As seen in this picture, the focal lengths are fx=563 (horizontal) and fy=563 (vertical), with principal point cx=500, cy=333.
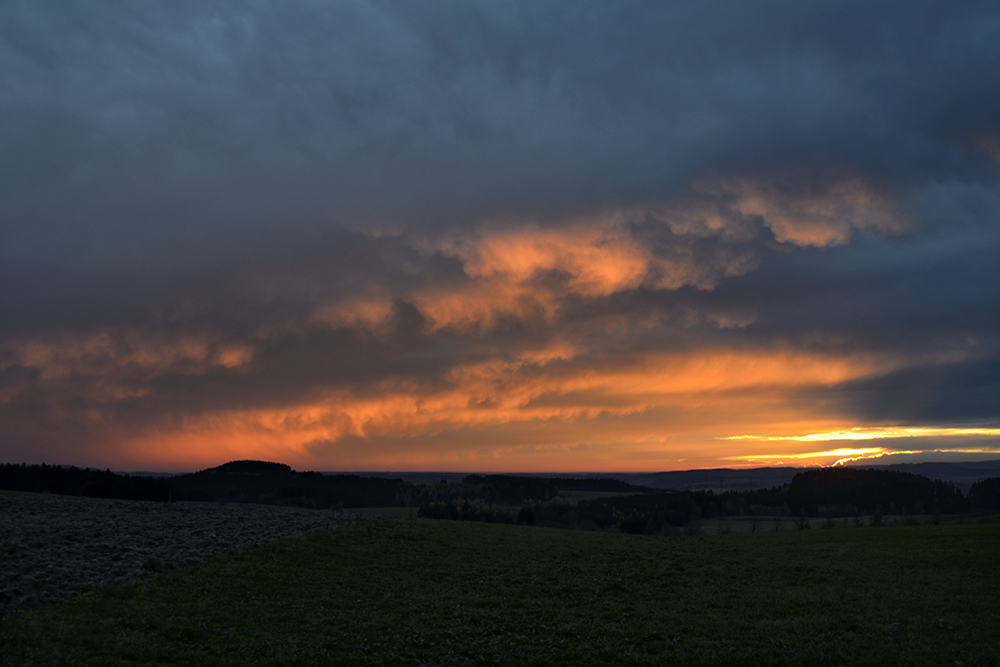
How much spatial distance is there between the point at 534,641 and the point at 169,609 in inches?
566

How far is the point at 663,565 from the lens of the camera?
4091cm

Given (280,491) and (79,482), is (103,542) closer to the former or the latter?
(79,482)

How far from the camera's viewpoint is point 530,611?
1048 inches

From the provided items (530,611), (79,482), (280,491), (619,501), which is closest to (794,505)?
(619,501)

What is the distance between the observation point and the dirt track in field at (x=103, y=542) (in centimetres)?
2314

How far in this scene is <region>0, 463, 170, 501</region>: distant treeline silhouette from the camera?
402 ft

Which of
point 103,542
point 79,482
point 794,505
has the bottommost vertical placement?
point 794,505

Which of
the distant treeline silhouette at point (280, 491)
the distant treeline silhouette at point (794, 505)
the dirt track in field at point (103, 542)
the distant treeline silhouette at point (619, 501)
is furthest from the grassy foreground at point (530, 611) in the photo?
the distant treeline silhouette at point (280, 491)

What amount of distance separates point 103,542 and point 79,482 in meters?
116

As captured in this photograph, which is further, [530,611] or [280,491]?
[280,491]

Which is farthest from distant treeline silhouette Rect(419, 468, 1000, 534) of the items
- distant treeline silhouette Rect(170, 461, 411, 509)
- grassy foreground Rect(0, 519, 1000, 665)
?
grassy foreground Rect(0, 519, 1000, 665)

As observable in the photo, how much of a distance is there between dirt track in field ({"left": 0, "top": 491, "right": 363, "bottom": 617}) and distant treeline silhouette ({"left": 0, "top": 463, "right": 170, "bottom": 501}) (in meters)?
73.0

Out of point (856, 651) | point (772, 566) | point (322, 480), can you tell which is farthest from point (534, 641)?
point (322, 480)

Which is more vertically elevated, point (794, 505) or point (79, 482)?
point (79, 482)
